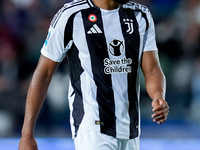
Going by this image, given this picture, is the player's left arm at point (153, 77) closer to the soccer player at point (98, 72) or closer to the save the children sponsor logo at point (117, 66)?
the soccer player at point (98, 72)

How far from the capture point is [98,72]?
82.7 inches

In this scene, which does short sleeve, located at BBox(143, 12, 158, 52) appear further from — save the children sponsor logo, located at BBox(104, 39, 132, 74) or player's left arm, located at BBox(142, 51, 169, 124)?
save the children sponsor logo, located at BBox(104, 39, 132, 74)

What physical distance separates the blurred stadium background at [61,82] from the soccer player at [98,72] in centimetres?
260

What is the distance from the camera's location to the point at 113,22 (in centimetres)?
217

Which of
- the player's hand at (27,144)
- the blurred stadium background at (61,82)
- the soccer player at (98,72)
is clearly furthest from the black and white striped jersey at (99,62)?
the blurred stadium background at (61,82)

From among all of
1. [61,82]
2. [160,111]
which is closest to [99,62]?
[160,111]

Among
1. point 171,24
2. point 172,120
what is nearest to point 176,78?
point 172,120

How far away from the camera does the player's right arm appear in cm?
200

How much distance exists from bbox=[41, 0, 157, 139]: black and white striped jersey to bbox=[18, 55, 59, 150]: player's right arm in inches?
2.3

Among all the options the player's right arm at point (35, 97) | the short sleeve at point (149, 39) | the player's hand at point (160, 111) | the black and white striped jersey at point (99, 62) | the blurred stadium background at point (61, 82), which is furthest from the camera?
the blurred stadium background at point (61, 82)

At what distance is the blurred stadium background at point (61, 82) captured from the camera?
4.85 m

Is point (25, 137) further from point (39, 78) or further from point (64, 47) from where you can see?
point (64, 47)

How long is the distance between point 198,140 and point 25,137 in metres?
3.39

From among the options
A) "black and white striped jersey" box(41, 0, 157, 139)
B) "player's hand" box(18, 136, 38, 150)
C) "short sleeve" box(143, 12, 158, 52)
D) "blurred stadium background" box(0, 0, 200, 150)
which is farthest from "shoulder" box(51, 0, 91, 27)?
"blurred stadium background" box(0, 0, 200, 150)
